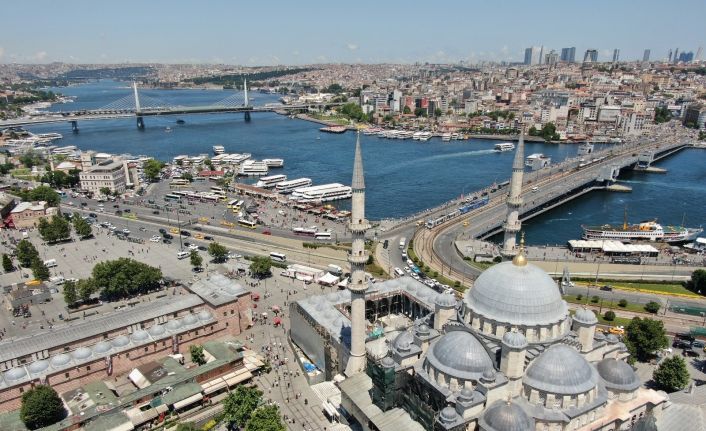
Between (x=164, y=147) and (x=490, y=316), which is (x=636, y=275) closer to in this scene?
(x=490, y=316)

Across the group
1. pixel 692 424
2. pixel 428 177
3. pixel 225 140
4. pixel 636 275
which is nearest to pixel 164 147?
pixel 225 140

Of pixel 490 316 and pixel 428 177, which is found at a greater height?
pixel 490 316

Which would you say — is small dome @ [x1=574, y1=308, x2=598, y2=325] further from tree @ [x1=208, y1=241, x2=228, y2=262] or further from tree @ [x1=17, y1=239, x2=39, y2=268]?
tree @ [x1=17, y1=239, x2=39, y2=268]

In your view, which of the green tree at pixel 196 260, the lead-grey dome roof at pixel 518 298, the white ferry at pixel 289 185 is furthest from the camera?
the white ferry at pixel 289 185

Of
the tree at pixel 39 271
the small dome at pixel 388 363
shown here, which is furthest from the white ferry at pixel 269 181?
the small dome at pixel 388 363

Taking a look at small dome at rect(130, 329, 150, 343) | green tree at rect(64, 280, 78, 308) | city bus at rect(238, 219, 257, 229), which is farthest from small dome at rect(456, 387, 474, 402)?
city bus at rect(238, 219, 257, 229)

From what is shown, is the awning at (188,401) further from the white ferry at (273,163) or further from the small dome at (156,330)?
the white ferry at (273,163)
